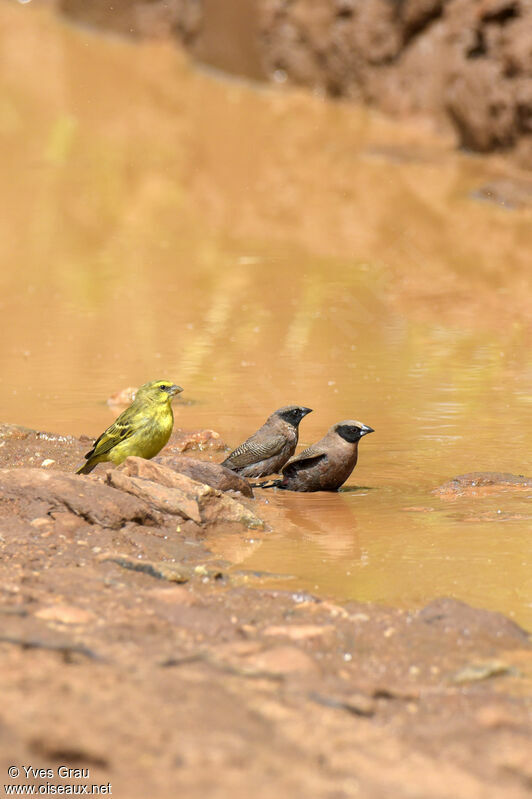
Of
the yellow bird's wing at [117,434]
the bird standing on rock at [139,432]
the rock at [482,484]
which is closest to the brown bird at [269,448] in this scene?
the bird standing on rock at [139,432]

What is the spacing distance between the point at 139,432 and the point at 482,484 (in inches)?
74.2

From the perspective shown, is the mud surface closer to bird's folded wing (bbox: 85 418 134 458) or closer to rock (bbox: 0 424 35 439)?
bird's folded wing (bbox: 85 418 134 458)

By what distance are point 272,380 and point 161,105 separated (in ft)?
48.4

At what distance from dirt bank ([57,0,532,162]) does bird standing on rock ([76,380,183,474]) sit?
12.3 meters

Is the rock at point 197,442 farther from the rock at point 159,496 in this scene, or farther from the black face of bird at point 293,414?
the rock at point 159,496

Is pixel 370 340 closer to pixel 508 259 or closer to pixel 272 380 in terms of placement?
pixel 272 380

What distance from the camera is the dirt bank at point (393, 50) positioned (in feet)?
58.9

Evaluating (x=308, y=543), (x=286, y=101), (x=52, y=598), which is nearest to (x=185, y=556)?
(x=308, y=543)

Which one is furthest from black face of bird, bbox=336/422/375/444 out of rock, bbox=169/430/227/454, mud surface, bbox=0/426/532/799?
mud surface, bbox=0/426/532/799

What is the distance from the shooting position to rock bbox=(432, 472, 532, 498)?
258 inches

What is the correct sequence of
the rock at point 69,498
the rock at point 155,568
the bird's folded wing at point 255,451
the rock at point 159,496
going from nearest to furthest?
the rock at point 155,568 < the rock at point 69,498 < the rock at point 159,496 < the bird's folded wing at point 255,451

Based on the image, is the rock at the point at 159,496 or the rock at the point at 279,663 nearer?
the rock at the point at 279,663

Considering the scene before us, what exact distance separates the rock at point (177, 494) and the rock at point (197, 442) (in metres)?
1.51

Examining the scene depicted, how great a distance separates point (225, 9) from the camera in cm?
2398
